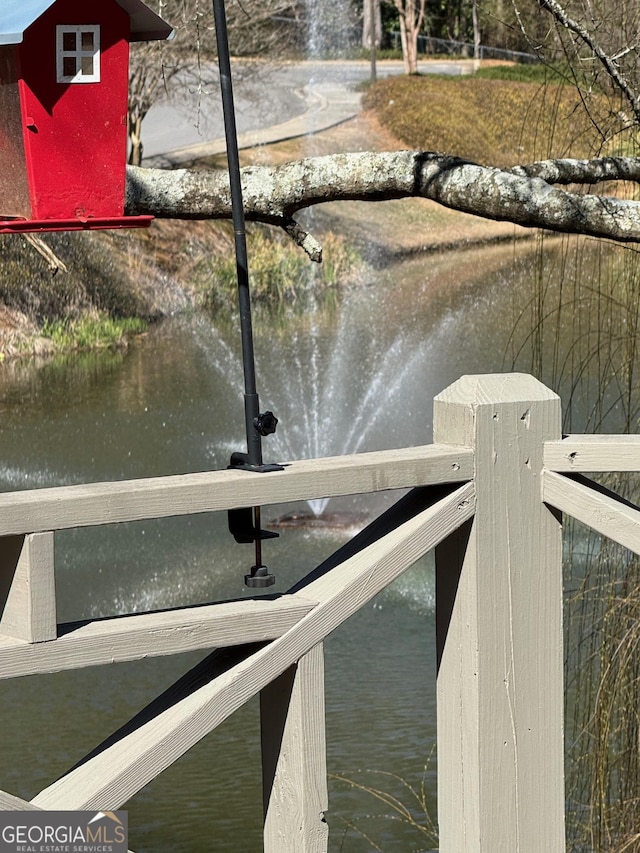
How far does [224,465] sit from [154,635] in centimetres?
717

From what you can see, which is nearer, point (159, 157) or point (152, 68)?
point (152, 68)

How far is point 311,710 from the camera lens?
56.7 inches

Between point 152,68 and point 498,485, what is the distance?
37.4 feet

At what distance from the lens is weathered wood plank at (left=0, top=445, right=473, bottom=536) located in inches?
50.3

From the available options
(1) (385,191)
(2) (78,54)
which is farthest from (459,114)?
(2) (78,54)

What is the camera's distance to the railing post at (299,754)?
56.6 inches

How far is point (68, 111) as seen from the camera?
1756mm

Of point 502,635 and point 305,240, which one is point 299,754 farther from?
point 305,240

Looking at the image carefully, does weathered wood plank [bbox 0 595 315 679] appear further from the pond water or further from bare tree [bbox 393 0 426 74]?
bare tree [bbox 393 0 426 74]

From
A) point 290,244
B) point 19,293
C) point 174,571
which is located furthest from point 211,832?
point 290,244

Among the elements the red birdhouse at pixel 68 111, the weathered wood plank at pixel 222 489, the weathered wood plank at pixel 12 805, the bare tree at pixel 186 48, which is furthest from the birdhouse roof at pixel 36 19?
the bare tree at pixel 186 48

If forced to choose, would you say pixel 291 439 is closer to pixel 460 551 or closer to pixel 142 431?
pixel 142 431

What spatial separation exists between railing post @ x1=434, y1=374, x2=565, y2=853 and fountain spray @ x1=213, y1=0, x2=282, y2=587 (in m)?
0.25

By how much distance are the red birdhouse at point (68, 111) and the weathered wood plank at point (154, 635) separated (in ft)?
1.81
